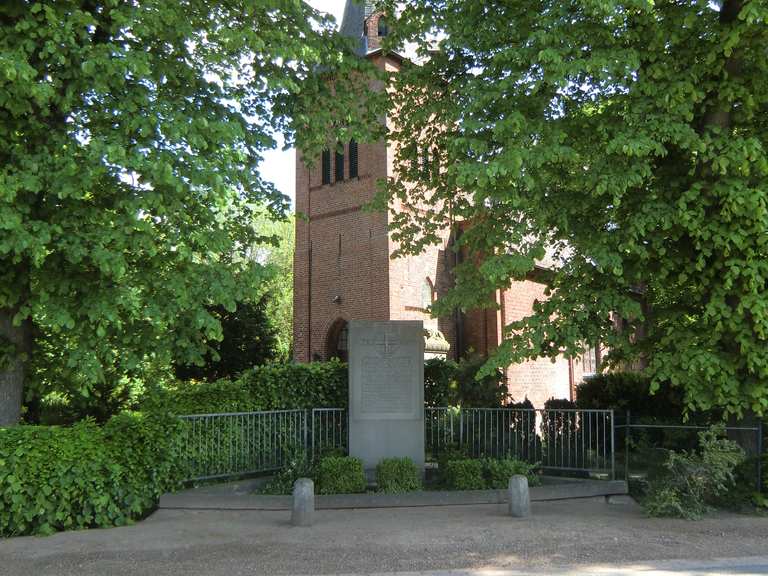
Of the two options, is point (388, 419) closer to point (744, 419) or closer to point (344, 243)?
point (744, 419)

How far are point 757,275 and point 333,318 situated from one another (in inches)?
605

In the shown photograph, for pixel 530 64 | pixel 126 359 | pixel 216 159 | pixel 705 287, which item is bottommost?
pixel 126 359

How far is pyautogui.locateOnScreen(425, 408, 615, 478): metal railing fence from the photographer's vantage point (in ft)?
37.4

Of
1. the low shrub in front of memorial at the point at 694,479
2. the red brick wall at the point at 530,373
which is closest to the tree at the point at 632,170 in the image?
the low shrub in front of memorial at the point at 694,479

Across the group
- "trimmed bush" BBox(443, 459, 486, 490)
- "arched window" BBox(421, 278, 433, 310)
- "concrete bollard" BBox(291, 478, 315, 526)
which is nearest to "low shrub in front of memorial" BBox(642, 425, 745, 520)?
"trimmed bush" BBox(443, 459, 486, 490)

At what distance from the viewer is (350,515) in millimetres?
9570

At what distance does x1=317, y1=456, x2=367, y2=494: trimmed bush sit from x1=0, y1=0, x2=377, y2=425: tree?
3.00m

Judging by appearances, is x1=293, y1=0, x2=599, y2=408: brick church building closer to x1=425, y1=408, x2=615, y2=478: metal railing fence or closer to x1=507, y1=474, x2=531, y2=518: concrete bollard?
x1=425, y1=408, x2=615, y2=478: metal railing fence

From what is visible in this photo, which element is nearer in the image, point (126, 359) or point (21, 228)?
point (21, 228)

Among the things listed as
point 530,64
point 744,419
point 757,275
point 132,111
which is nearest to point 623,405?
point 744,419

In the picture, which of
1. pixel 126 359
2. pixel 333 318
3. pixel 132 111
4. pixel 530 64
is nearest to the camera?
pixel 132 111

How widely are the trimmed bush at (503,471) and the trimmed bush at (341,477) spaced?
198 cm

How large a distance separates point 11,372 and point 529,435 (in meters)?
8.21

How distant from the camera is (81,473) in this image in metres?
8.62
